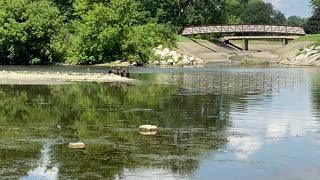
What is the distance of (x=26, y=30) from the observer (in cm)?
9762

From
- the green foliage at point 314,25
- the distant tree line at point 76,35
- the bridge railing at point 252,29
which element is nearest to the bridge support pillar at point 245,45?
the bridge railing at point 252,29

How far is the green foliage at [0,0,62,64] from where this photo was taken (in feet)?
317

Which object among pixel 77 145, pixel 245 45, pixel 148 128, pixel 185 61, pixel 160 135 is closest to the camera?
pixel 77 145

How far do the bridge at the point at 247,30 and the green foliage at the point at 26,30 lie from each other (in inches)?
1773

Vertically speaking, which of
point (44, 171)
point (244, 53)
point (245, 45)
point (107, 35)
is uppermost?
point (107, 35)

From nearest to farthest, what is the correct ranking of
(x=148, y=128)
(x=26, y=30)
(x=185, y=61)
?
(x=148, y=128) < (x=26, y=30) < (x=185, y=61)

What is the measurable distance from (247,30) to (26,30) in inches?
2515

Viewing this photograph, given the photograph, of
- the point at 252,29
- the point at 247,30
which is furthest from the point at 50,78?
the point at 252,29

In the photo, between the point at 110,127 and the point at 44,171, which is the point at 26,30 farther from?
the point at 44,171

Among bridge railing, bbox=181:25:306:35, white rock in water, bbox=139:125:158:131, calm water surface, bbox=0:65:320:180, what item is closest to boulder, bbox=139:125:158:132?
white rock in water, bbox=139:125:158:131

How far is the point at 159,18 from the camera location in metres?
143

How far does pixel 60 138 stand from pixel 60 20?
82.7 meters

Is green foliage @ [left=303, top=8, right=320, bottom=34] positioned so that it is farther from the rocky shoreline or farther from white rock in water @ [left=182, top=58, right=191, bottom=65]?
white rock in water @ [left=182, top=58, right=191, bottom=65]

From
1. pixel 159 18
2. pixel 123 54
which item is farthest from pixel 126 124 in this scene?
pixel 159 18
